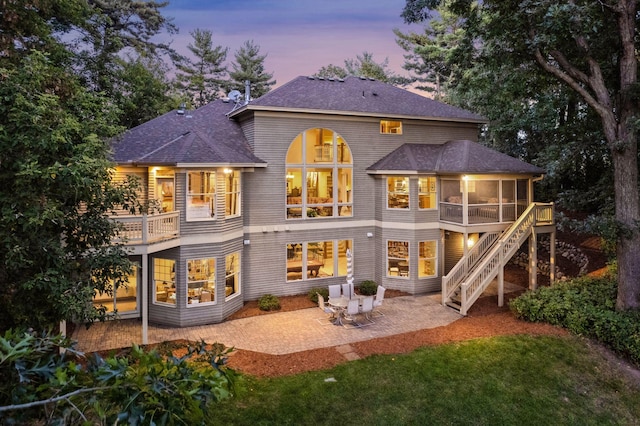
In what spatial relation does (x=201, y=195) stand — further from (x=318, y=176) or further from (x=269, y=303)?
(x=318, y=176)

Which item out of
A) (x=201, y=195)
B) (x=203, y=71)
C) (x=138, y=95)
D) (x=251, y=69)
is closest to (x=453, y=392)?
(x=201, y=195)

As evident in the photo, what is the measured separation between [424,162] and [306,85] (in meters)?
6.47

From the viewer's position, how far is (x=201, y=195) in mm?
13664

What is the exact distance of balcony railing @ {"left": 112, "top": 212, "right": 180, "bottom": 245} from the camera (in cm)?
1134

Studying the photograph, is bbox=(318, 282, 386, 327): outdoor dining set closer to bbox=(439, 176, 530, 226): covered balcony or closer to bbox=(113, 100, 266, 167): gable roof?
bbox=(439, 176, 530, 226): covered balcony

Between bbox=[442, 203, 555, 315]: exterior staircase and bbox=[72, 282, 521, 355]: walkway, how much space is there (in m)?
0.76

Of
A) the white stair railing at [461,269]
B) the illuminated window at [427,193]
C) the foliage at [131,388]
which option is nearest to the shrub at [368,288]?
the white stair railing at [461,269]

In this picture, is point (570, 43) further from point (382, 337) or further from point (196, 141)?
point (196, 141)

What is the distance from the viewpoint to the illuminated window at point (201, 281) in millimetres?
13352

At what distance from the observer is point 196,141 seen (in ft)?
45.5

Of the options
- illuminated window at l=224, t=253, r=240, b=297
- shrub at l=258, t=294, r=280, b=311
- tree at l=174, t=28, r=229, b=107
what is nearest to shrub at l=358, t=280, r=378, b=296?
shrub at l=258, t=294, r=280, b=311

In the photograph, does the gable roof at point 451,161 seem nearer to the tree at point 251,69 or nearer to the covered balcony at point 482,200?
the covered balcony at point 482,200

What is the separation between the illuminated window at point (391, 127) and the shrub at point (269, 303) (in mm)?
8974

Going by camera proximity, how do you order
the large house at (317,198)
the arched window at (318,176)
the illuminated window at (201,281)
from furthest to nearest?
the arched window at (318,176) < the large house at (317,198) < the illuminated window at (201,281)
